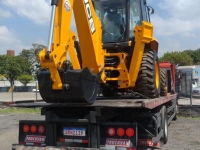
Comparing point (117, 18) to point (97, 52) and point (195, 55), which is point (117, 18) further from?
point (195, 55)

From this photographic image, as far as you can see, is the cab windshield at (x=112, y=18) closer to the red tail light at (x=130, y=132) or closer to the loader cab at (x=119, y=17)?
the loader cab at (x=119, y=17)

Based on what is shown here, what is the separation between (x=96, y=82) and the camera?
5.68m

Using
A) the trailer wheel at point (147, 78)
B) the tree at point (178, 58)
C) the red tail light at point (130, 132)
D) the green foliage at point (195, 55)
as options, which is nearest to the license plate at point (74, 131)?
the red tail light at point (130, 132)

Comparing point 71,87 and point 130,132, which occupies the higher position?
point 71,87

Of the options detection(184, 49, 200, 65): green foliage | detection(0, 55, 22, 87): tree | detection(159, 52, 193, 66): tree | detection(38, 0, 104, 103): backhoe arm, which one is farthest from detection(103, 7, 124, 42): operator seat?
detection(184, 49, 200, 65): green foliage

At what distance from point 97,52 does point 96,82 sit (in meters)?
0.91

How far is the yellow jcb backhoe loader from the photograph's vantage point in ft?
16.6

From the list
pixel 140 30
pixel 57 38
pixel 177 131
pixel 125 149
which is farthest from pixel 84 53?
pixel 177 131

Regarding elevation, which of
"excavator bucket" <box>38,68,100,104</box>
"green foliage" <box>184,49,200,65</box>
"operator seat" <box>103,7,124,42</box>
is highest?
"green foliage" <box>184,49,200,65</box>

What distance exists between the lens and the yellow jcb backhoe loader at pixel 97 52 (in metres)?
5.06

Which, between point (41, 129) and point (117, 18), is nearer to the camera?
point (41, 129)

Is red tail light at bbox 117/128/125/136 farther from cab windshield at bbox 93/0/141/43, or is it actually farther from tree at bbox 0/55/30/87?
tree at bbox 0/55/30/87

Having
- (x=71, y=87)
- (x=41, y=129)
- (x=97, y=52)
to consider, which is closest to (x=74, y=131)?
(x=41, y=129)

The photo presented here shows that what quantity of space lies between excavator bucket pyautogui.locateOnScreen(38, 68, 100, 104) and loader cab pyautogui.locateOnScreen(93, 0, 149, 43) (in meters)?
2.34
